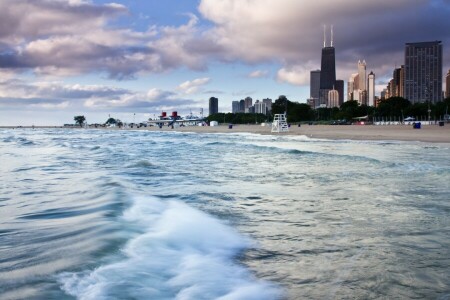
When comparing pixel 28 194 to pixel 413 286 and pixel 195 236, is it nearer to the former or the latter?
pixel 195 236

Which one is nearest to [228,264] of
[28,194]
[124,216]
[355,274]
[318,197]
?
[355,274]

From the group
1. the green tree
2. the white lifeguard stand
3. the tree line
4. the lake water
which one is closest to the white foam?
the lake water

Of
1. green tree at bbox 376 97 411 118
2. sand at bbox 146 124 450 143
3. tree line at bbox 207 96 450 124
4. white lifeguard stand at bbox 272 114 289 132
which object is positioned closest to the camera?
sand at bbox 146 124 450 143

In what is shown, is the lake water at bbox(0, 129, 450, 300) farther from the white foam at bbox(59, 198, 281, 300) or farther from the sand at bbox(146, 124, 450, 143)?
the sand at bbox(146, 124, 450, 143)

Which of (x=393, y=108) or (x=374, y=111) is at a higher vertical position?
(x=393, y=108)

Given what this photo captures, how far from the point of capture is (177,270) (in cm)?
516

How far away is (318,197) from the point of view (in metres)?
10.1

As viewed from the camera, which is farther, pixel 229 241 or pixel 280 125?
pixel 280 125

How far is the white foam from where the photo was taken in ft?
14.1

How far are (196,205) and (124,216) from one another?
176 cm

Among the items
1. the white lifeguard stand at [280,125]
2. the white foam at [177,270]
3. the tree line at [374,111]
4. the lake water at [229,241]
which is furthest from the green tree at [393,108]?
the white foam at [177,270]

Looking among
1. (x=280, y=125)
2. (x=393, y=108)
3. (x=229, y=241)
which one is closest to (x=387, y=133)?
(x=280, y=125)

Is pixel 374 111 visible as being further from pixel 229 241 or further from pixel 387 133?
pixel 229 241

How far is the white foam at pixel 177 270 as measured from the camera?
429cm
